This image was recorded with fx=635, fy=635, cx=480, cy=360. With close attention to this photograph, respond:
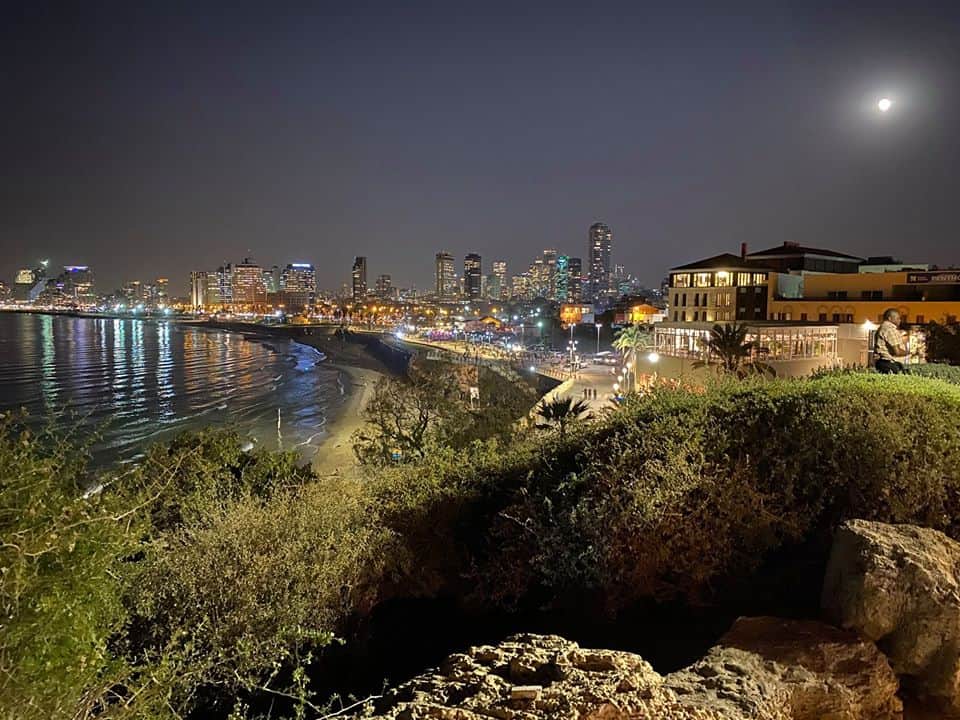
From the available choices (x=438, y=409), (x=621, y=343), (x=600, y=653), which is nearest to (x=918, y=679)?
(x=600, y=653)

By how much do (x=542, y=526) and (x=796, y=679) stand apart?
2.67 metres

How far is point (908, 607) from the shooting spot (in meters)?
4.14

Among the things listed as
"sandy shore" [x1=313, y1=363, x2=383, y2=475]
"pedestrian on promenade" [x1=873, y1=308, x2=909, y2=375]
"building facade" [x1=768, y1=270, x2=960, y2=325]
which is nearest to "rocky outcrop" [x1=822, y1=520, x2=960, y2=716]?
"pedestrian on promenade" [x1=873, y1=308, x2=909, y2=375]

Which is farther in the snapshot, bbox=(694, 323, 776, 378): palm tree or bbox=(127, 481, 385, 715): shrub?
bbox=(694, 323, 776, 378): palm tree

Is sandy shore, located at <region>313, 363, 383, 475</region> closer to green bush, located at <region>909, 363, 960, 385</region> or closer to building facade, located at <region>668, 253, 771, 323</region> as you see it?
green bush, located at <region>909, 363, 960, 385</region>

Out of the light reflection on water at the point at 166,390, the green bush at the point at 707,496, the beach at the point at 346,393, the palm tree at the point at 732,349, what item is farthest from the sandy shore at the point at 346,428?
the palm tree at the point at 732,349

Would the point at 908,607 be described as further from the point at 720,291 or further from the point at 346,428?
the point at 720,291

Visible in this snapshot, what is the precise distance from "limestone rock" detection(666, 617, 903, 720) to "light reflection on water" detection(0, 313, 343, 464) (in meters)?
16.3

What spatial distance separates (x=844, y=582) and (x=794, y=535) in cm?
131

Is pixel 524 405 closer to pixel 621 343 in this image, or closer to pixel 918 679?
pixel 621 343

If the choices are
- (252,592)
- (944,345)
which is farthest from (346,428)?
(252,592)

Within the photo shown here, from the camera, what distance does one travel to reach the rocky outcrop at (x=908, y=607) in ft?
13.2

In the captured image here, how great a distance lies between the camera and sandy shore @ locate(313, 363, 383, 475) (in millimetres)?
23741

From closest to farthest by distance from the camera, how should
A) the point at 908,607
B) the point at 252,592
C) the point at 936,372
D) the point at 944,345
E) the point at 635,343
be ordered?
the point at 908,607, the point at 252,592, the point at 936,372, the point at 944,345, the point at 635,343
